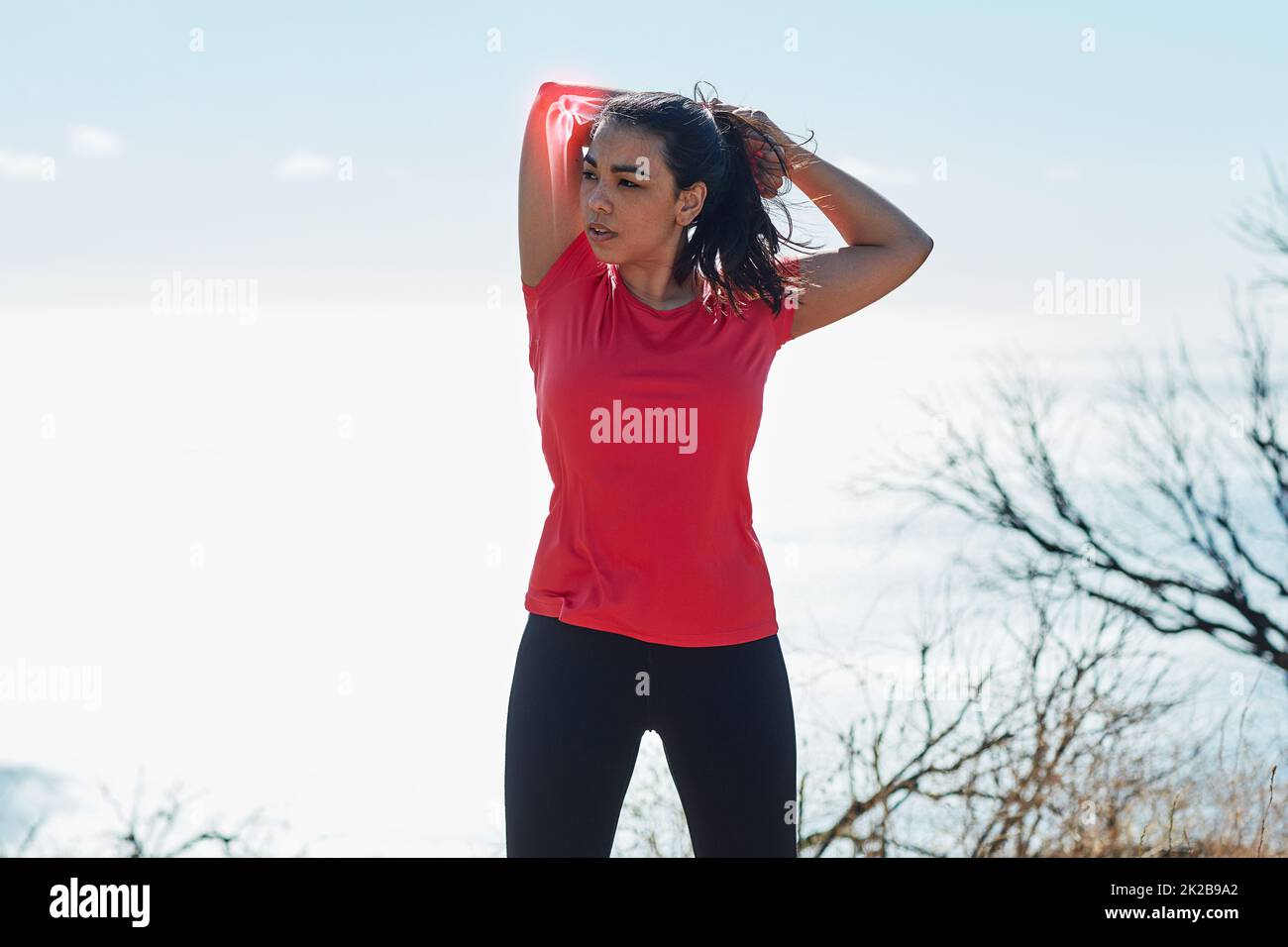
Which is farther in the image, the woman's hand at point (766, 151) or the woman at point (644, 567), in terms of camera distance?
the woman's hand at point (766, 151)

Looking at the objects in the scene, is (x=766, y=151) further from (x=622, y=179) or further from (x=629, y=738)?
(x=629, y=738)

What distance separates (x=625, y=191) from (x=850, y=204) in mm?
490

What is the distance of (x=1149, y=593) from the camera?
348 inches

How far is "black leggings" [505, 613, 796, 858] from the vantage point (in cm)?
208

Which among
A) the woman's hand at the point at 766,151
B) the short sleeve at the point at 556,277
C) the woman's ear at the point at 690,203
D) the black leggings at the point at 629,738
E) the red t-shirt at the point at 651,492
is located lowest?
the black leggings at the point at 629,738

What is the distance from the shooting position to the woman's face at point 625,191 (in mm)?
2213

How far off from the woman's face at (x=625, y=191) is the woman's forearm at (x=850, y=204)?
1.14ft

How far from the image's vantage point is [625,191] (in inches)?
87.9

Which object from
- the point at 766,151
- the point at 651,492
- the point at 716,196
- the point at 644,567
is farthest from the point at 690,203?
the point at 644,567

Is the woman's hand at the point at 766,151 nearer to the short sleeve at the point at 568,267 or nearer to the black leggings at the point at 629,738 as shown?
the short sleeve at the point at 568,267

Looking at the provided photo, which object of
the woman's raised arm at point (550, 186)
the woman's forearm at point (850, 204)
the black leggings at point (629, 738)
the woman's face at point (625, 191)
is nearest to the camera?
the black leggings at point (629, 738)

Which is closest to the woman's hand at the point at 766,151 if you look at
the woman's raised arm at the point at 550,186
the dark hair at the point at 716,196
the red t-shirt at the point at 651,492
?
the dark hair at the point at 716,196
